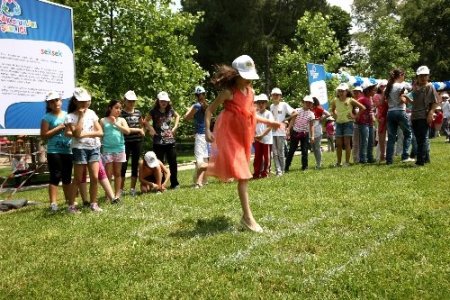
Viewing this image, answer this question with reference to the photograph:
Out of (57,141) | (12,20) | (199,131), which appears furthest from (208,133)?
(12,20)

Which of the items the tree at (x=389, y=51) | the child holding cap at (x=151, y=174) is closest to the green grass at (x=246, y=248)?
the child holding cap at (x=151, y=174)

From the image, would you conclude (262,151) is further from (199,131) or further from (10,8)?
(10,8)

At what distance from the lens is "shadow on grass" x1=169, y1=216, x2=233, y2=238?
18.2 feet

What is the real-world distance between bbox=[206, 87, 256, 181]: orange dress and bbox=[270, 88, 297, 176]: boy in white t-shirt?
5955 millimetres

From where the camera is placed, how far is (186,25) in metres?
20.7

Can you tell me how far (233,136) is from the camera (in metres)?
5.63

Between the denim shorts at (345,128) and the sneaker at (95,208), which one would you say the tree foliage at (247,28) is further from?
the sneaker at (95,208)

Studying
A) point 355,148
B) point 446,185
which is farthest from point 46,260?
point 355,148

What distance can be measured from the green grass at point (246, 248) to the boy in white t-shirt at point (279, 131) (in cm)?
391

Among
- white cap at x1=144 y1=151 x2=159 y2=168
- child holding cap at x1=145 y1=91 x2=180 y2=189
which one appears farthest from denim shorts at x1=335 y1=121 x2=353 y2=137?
white cap at x1=144 y1=151 x2=159 y2=168

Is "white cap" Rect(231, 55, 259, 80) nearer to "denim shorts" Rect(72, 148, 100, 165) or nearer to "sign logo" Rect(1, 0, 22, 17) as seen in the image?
"denim shorts" Rect(72, 148, 100, 165)

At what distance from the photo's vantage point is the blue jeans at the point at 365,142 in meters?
11.5

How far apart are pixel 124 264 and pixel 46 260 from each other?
1.00m

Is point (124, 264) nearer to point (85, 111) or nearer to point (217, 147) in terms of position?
point (217, 147)
